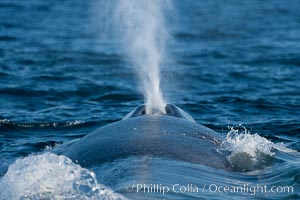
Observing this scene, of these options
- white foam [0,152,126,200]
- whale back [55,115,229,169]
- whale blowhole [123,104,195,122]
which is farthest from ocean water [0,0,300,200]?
whale blowhole [123,104,195,122]

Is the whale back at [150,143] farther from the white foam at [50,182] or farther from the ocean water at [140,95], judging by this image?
the white foam at [50,182]

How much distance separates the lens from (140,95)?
62.7 feet

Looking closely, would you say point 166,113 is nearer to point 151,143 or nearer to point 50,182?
point 151,143

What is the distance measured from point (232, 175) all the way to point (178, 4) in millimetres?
31944

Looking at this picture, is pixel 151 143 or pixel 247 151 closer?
pixel 151 143

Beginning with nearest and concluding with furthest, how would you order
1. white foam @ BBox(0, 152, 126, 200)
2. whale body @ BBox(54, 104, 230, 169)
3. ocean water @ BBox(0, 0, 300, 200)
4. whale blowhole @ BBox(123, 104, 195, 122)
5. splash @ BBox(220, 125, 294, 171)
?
white foam @ BBox(0, 152, 126, 200), ocean water @ BBox(0, 0, 300, 200), whale body @ BBox(54, 104, 230, 169), splash @ BBox(220, 125, 294, 171), whale blowhole @ BBox(123, 104, 195, 122)

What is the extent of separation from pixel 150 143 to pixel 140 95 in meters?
9.35

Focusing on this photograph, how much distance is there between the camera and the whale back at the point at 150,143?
9562 millimetres

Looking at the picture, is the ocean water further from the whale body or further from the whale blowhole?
the whale blowhole

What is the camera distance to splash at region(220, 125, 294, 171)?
10.3 meters

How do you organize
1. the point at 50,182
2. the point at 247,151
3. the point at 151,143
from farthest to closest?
the point at 247,151 < the point at 151,143 < the point at 50,182

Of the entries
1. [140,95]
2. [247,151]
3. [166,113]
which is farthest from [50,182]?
[140,95]

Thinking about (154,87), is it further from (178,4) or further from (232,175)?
(178,4)

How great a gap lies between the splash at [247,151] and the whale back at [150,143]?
18cm
